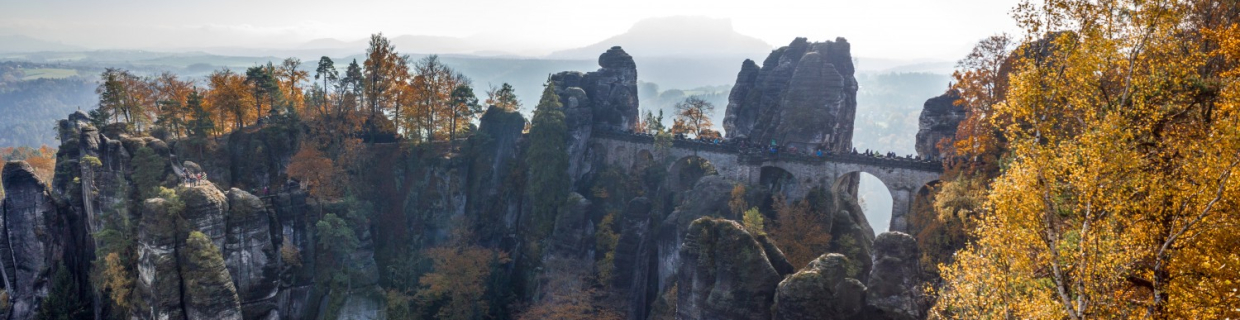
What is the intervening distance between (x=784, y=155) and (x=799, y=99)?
6.30 meters

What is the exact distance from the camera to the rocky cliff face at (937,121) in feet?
135

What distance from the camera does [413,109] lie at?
50.2 meters

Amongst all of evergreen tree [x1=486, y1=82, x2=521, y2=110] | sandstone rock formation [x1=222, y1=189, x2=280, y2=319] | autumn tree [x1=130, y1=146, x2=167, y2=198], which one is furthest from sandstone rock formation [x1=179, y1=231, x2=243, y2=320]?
evergreen tree [x1=486, y1=82, x2=521, y2=110]

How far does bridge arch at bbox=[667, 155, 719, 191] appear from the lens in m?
50.1

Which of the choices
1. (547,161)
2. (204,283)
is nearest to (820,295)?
(547,161)

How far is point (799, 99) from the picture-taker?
4816 cm

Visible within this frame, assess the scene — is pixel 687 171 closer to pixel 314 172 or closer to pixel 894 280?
pixel 894 280

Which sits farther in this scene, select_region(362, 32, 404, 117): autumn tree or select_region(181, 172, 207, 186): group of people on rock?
select_region(362, 32, 404, 117): autumn tree

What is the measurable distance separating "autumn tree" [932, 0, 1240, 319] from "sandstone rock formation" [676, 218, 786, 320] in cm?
1184

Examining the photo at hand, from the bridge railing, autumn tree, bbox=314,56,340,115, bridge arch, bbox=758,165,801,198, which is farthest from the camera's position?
autumn tree, bbox=314,56,340,115

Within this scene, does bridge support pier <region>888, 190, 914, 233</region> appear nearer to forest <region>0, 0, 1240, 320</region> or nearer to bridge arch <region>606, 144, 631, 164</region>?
forest <region>0, 0, 1240, 320</region>

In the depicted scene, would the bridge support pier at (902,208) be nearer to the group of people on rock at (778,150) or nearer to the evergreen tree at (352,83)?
the group of people on rock at (778,150)

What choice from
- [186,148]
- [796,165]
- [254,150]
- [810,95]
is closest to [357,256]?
[254,150]

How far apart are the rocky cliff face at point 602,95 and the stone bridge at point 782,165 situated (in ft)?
6.08
